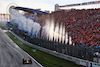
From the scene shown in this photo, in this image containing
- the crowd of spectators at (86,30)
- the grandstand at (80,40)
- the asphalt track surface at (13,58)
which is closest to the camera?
the asphalt track surface at (13,58)

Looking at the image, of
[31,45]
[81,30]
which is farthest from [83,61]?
[31,45]

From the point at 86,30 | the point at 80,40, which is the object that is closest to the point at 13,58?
the point at 80,40

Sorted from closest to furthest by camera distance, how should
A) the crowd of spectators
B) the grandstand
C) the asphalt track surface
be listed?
the asphalt track surface
the grandstand
the crowd of spectators

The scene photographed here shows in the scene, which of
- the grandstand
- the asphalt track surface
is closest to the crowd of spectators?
the grandstand

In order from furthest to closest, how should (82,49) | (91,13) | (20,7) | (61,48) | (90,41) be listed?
(20,7) < (91,13) < (90,41) < (61,48) < (82,49)

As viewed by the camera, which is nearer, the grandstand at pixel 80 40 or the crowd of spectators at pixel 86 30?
the grandstand at pixel 80 40

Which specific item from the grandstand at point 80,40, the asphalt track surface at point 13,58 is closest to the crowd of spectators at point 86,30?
the grandstand at point 80,40

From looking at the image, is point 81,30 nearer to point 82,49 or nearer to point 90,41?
point 90,41

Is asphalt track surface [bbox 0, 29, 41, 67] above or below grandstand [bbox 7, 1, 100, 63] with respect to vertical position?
below

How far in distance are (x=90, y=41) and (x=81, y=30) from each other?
224 inches

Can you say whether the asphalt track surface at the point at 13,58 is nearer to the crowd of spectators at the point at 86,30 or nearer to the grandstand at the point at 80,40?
the grandstand at the point at 80,40

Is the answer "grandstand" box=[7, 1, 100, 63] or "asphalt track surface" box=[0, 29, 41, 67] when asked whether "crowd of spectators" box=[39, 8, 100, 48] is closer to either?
"grandstand" box=[7, 1, 100, 63]

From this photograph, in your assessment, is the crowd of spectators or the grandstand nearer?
the grandstand

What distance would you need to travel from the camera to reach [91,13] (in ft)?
113
